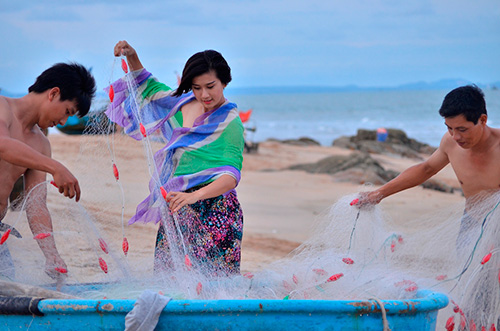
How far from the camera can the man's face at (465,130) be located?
352 centimetres

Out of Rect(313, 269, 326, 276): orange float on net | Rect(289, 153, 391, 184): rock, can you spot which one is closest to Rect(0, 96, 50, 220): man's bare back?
Rect(313, 269, 326, 276): orange float on net

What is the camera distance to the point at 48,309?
9.24ft

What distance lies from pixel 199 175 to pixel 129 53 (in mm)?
854

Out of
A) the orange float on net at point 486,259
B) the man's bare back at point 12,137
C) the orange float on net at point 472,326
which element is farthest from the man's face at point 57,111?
the orange float on net at point 472,326

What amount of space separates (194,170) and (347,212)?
3.35 feet

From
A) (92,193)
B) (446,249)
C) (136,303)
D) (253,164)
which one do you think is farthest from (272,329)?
(253,164)

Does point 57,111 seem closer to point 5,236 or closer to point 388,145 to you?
point 5,236

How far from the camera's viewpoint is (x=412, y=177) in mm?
3934

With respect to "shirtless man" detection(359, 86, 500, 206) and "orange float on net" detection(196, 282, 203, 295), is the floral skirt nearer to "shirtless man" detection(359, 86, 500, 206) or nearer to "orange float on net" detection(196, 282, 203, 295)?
"orange float on net" detection(196, 282, 203, 295)

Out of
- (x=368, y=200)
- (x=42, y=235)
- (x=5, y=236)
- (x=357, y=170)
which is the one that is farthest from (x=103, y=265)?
(x=357, y=170)

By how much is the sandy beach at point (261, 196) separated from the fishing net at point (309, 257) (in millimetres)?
25

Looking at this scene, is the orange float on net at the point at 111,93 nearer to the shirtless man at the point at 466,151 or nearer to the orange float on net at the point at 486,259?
the shirtless man at the point at 466,151

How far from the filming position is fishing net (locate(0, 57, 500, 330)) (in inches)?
130

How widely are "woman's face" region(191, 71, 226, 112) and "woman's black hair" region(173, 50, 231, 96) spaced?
22 mm
